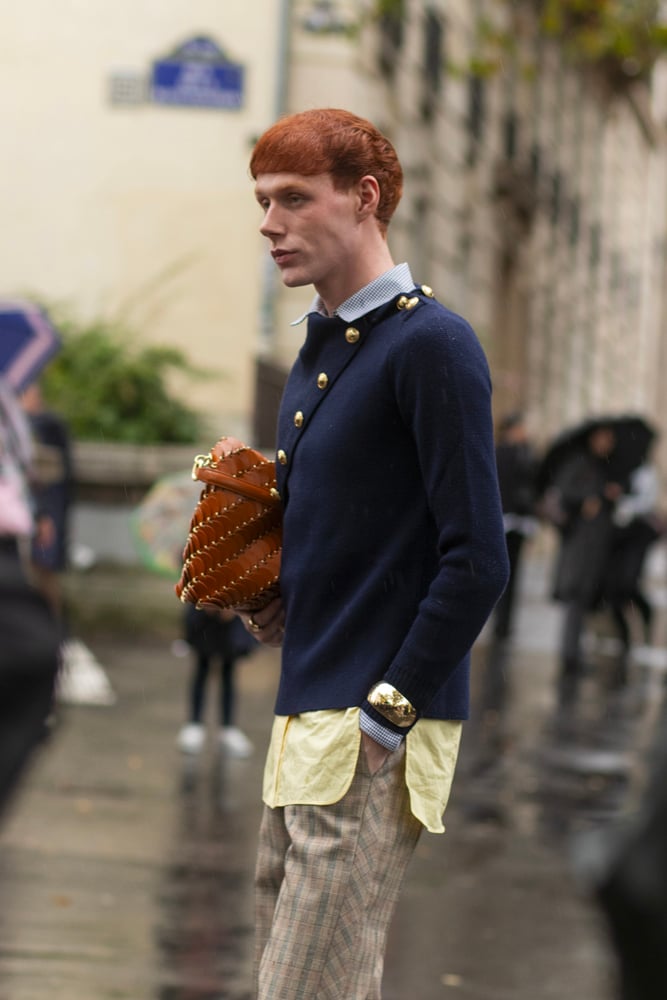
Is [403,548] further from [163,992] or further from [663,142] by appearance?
[663,142]

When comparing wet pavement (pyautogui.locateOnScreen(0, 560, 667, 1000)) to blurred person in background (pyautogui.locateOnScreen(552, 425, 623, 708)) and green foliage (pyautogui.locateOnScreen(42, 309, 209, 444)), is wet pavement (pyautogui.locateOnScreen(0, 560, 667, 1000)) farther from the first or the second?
green foliage (pyautogui.locateOnScreen(42, 309, 209, 444))

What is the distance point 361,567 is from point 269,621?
32 cm

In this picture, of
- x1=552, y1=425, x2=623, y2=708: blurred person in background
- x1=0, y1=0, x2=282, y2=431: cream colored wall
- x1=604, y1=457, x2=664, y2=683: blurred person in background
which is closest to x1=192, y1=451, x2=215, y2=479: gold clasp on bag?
x1=552, y1=425, x2=623, y2=708: blurred person in background

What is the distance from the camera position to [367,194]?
10.5 ft

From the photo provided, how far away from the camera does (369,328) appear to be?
321 cm

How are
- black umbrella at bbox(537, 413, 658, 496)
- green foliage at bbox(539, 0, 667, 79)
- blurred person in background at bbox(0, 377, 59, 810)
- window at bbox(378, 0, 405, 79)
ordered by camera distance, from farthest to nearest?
window at bbox(378, 0, 405, 79), green foliage at bbox(539, 0, 667, 79), black umbrella at bbox(537, 413, 658, 496), blurred person in background at bbox(0, 377, 59, 810)

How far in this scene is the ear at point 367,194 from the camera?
3.20 metres

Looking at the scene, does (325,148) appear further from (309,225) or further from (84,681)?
(84,681)

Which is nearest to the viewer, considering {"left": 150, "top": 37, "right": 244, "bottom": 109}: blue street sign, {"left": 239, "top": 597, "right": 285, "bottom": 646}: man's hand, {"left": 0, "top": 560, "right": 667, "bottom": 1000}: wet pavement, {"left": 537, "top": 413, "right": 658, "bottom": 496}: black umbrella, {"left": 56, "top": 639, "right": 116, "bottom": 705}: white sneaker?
{"left": 239, "top": 597, "right": 285, "bottom": 646}: man's hand

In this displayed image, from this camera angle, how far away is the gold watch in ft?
9.97

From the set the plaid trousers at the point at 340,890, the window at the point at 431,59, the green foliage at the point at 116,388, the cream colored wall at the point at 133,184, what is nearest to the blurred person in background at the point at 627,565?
the green foliage at the point at 116,388

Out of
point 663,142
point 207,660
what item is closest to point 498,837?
point 207,660

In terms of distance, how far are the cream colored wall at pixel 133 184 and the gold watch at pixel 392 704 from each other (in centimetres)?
1695

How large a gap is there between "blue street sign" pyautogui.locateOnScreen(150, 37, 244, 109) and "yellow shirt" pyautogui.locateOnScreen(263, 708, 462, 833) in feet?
56.7
